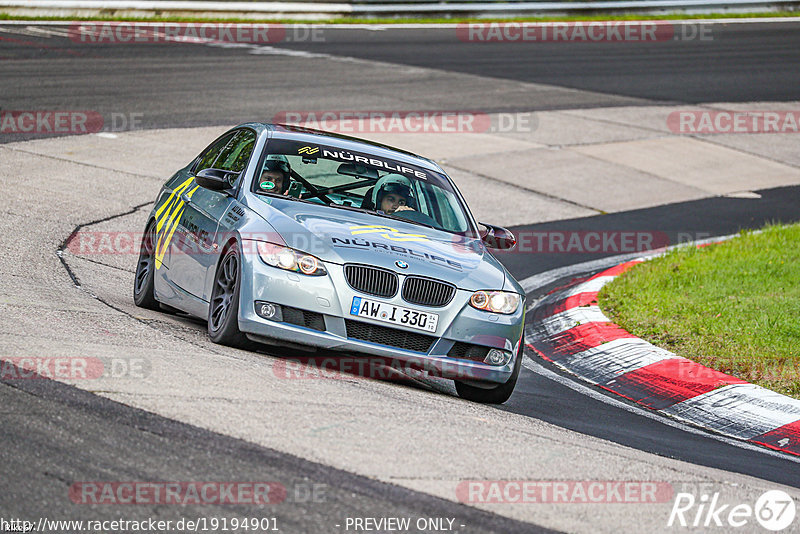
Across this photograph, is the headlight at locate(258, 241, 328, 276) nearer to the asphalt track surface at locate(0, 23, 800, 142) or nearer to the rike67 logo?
the rike67 logo

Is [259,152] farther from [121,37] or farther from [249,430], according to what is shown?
[121,37]

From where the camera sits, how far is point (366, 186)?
8391 millimetres

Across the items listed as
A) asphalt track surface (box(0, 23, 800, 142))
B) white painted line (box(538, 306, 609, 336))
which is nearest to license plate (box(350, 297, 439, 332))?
white painted line (box(538, 306, 609, 336))

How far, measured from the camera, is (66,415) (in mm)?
5070

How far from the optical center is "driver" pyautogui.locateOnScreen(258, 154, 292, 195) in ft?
26.4

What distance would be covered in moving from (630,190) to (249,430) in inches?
468

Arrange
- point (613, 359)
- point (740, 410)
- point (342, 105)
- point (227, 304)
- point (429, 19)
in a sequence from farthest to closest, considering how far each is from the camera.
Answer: point (429, 19), point (342, 105), point (613, 359), point (740, 410), point (227, 304)

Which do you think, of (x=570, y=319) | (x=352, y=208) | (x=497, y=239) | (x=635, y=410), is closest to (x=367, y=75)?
(x=570, y=319)

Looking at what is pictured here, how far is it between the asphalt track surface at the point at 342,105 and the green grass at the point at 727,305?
1280 mm

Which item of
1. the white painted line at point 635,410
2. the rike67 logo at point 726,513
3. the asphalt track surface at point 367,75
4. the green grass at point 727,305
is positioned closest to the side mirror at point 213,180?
the white painted line at point 635,410

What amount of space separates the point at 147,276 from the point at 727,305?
5.05 meters

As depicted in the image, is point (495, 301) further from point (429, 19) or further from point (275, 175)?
point (429, 19)

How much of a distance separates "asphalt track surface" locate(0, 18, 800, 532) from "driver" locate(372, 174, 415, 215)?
1566mm

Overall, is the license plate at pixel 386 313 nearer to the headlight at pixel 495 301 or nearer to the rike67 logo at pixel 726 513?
the headlight at pixel 495 301
